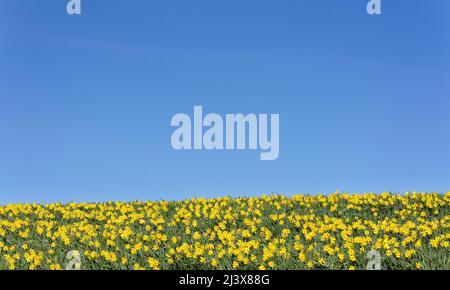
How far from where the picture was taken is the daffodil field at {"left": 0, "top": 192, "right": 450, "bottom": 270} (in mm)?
9375

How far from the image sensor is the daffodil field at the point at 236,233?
9.38 m

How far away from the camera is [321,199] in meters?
13.5

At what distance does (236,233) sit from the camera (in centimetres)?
1102

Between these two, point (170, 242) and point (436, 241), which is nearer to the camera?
point (436, 241)

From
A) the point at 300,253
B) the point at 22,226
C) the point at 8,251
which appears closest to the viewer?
the point at 300,253
